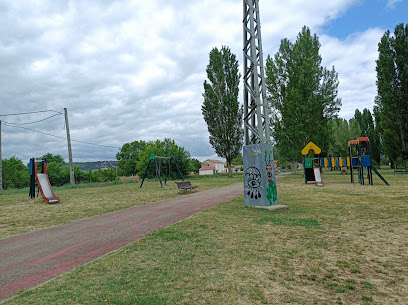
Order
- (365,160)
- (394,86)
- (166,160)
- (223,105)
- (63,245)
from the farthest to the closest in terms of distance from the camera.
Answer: (166,160) < (223,105) < (394,86) < (365,160) < (63,245)

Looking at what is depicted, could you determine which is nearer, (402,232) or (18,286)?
(18,286)

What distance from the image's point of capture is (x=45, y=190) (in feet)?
48.4

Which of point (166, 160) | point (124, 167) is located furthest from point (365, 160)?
point (124, 167)

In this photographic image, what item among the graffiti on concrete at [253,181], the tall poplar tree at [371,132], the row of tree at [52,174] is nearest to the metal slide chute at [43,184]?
the graffiti on concrete at [253,181]

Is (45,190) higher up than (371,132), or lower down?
lower down

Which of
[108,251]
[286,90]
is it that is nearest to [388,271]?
[108,251]

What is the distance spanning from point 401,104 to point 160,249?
A: 3330cm

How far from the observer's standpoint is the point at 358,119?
51.9m

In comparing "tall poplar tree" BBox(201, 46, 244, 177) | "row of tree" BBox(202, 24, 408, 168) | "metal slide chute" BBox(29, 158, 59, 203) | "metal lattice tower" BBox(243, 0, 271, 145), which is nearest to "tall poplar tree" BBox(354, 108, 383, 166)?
"row of tree" BBox(202, 24, 408, 168)

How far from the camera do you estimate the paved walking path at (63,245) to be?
390cm

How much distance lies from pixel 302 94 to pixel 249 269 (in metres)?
26.4

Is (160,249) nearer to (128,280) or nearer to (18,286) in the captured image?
(128,280)

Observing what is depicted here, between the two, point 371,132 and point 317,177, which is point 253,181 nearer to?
point 317,177

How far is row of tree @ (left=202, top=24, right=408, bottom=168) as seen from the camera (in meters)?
27.2
